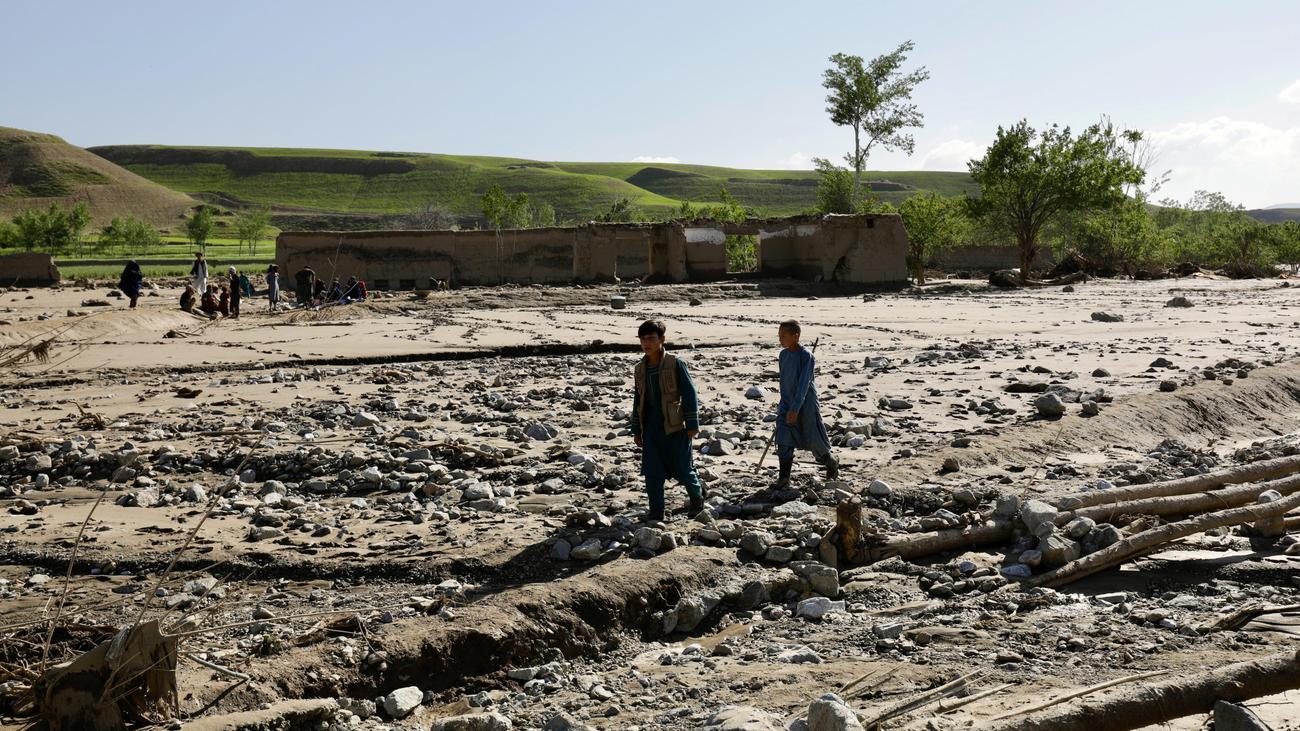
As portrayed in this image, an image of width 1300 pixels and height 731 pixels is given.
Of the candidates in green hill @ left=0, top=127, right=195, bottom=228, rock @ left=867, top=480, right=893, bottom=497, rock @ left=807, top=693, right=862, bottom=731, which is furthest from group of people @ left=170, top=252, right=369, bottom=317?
green hill @ left=0, top=127, right=195, bottom=228

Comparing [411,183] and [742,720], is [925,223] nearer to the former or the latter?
[742,720]

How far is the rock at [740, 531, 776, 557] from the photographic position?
6.20 meters

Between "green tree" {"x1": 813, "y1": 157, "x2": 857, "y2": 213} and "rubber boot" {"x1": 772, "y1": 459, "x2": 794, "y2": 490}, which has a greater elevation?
"green tree" {"x1": 813, "y1": 157, "x2": 857, "y2": 213}

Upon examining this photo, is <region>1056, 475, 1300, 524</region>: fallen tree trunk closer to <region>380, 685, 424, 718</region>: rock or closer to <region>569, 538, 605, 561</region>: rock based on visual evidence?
<region>569, 538, 605, 561</region>: rock

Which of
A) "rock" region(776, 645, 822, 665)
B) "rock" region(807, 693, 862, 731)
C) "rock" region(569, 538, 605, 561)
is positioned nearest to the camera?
"rock" region(807, 693, 862, 731)

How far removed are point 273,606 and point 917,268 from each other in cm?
3305

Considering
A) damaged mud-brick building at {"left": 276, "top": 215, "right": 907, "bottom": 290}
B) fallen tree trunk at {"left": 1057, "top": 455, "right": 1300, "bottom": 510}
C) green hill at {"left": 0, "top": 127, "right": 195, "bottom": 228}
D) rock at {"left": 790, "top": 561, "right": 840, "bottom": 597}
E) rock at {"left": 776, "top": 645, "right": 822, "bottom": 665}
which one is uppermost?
green hill at {"left": 0, "top": 127, "right": 195, "bottom": 228}

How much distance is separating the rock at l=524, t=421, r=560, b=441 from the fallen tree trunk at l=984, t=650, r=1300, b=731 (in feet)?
20.0

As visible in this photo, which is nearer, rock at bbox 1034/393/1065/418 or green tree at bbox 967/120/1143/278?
rock at bbox 1034/393/1065/418

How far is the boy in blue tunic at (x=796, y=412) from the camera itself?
751 centimetres

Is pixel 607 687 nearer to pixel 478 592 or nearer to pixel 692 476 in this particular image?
pixel 478 592

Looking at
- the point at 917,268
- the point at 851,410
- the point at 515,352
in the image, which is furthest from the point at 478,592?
the point at 917,268

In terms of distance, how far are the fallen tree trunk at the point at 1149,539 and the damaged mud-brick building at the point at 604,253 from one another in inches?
986

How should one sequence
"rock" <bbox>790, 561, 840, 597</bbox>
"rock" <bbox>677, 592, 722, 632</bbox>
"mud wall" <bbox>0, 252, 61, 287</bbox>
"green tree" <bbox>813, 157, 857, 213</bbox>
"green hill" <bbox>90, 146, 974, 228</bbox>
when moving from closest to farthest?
"rock" <bbox>677, 592, 722, 632</bbox>
"rock" <bbox>790, 561, 840, 597</bbox>
"mud wall" <bbox>0, 252, 61, 287</bbox>
"green tree" <bbox>813, 157, 857, 213</bbox>
"green hill" <bbox>90, 146, 974, 228</bbox>
